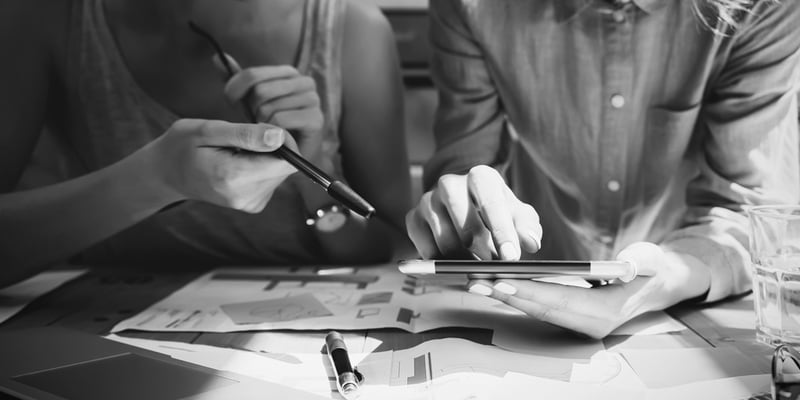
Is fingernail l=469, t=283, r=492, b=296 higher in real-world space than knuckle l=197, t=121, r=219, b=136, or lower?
lower

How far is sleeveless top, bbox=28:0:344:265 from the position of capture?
99 cm

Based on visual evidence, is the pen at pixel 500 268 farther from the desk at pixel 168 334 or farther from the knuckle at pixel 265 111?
the knuckle at pixel 265 111

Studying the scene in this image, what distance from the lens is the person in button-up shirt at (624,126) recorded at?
726 mm

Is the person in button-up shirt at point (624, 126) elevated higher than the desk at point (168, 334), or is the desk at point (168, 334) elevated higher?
the person in button-up shirt at point (624, 126)

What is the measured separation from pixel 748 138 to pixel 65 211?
0.86 metres

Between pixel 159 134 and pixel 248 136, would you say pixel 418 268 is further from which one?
pixel 159 134

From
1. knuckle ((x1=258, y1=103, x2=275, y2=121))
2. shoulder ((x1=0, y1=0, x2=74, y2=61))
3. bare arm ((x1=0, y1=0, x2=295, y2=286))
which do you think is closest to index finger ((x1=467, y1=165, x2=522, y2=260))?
bare arm ((x1=0, y1=0, x2=295, y2=286))

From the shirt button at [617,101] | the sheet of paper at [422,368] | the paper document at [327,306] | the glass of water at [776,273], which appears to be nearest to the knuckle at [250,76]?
the paper document at [327,306]

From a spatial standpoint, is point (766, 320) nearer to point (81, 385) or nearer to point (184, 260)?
point (81, 385)

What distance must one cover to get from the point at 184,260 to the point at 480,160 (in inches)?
19.6

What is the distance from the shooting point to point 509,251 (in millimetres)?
578

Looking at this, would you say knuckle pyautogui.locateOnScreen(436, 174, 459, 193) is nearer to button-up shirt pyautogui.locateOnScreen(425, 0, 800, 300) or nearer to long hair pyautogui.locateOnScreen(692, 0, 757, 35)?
button-up shirt pyautogui.locateOnScreen(425, 0, 800, 300)

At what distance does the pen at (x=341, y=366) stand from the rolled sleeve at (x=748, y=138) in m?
0.40

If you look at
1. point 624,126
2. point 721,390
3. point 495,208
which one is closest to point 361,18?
point 624,126
